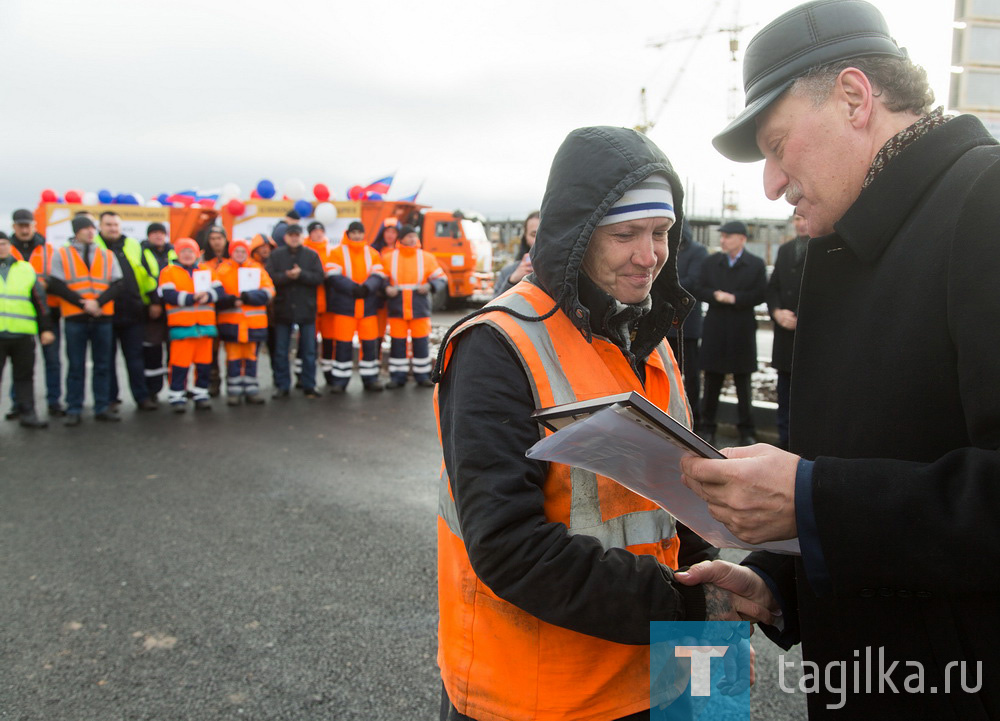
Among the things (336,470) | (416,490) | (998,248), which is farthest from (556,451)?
(336,470)

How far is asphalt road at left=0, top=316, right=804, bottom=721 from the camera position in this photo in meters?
3.08

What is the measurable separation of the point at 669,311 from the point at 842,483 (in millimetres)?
845

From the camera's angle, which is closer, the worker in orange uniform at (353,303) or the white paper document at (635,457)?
the white paper document at (635,457)

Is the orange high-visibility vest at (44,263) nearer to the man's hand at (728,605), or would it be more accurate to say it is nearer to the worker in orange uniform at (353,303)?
the worker in orange uniform at (353,303)

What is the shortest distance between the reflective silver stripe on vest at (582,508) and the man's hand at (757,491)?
385 mm

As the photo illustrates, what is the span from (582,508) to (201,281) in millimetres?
8642

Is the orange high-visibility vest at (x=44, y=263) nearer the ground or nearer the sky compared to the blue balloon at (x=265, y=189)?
nearer the ground

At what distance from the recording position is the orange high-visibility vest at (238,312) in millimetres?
9336

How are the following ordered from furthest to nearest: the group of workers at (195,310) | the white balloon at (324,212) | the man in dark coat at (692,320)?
the white balloon at (324,212), the group of workers at (195,310), the man in dark coat at (692,320)

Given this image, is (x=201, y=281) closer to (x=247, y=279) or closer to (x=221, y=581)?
(x=247, y=279)

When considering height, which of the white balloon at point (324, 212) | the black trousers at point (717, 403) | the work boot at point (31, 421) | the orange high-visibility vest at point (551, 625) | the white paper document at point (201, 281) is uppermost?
the white balloon at point (324, 212)

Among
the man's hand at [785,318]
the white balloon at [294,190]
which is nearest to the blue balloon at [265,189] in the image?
the white balloon at [294,190]

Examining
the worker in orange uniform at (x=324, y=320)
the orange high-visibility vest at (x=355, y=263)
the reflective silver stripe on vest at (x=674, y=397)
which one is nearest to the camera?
the reflective silver stripe on vest at (x=674, y=397)

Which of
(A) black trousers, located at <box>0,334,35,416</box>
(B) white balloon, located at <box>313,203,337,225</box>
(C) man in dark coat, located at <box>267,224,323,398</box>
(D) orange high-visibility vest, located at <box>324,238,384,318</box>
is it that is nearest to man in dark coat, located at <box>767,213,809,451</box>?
(D) orange high-visibility vest, located at <box>324,238,384,318</box>
